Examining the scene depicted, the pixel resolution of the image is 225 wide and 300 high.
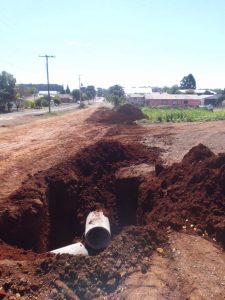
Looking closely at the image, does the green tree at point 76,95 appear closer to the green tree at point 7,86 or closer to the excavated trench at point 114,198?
the green tree at point 7,86

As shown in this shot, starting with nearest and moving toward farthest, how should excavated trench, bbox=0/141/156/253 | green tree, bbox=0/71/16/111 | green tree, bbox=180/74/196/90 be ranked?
1. excavated trench, bbox=0/141/156/253
2. green tree, bbox=0/71/16/111
3. green tree, bbox=180/74/196/90

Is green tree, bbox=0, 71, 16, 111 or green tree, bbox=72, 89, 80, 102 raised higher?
green tree, bbox=0, 71, 16, 111

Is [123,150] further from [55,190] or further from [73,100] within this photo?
[73,100]

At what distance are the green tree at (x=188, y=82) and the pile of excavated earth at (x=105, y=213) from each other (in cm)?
13125

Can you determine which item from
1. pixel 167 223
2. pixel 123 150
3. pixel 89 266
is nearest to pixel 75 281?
pixel 89 266

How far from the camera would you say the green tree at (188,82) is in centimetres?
14212

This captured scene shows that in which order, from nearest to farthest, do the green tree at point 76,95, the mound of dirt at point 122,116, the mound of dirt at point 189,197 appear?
the mound of dirt at point 189,197 → the mound of dirt at point 122,116 → the green tree at point 76,95

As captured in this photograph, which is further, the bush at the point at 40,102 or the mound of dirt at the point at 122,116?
the bush at the point at 40,102

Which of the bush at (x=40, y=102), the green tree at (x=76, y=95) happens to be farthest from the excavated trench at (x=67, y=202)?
the green tree at (x=76, y=95)

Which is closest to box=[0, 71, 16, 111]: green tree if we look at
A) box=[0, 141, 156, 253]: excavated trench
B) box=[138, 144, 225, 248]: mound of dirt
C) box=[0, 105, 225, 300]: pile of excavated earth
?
box=[0, 105, 225, 300]: pile of excavated earth

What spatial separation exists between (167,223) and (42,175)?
5523 mm

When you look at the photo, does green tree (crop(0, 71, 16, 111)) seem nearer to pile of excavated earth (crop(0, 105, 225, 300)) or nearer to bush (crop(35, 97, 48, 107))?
bush (crop(35, 97, 48, 107))

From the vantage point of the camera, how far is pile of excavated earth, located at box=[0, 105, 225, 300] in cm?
616

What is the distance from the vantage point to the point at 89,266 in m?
6.41
